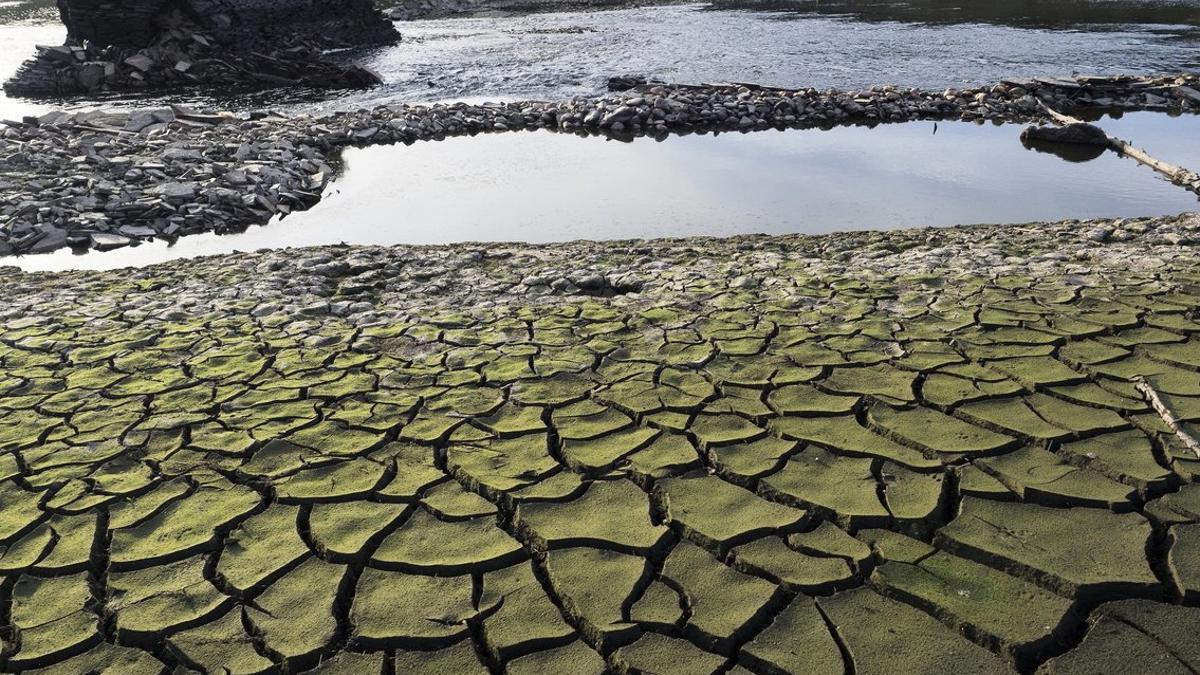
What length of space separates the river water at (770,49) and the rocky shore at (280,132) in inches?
82.9

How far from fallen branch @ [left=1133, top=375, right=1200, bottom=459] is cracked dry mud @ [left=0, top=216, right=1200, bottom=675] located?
0.01 meters

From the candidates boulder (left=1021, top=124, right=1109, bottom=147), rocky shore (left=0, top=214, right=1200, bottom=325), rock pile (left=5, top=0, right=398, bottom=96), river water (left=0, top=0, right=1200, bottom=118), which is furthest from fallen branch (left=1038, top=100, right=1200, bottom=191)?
rock pile (left=5, top=0, right=398, bottom=96)

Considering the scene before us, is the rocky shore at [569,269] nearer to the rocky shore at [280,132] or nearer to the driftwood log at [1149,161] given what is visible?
the rocky shore at [280,132]

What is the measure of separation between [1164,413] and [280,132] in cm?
1135

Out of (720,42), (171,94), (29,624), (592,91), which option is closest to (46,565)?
(29,624)

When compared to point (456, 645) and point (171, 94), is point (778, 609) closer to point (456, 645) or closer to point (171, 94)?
point (456, 645)

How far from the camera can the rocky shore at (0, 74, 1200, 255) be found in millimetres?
7961

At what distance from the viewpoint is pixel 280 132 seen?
11.6m

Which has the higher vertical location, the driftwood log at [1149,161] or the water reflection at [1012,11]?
the water reflection at [1012,11]

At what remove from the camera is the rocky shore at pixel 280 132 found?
7.96m

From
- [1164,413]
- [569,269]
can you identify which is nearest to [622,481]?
[1164,413]

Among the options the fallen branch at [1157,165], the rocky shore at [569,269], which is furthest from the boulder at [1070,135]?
the rocky shore at [569,269]

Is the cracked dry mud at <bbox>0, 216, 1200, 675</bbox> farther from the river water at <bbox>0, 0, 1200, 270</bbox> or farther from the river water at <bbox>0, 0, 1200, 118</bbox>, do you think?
the river water at <bbox>0, 0, 1200, 118</bbox>

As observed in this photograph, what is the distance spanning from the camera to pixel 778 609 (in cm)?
209
